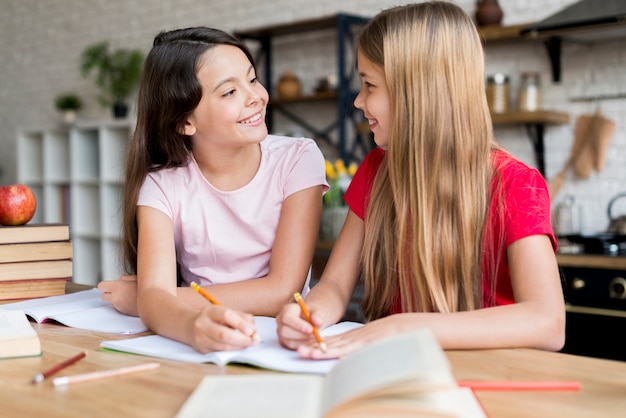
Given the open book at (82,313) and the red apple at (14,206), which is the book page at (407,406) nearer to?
the open book at (82,313)

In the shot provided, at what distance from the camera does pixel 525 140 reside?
3.52 meters

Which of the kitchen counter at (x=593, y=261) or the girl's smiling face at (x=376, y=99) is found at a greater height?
the girl's smiling face at (x=376, y=99)

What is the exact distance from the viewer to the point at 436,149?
1.42 m

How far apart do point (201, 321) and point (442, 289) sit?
477mm

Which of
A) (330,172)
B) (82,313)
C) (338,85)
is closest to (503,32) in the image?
Result: (338,85)

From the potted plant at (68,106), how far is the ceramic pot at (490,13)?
10.6 feet

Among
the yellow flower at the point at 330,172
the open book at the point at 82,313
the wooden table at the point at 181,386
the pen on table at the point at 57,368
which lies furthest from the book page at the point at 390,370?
the yellow flower at the point at 330,172

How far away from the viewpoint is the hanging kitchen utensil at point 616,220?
3.14m

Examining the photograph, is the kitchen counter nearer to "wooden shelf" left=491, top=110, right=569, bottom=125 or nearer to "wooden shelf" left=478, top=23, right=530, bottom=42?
"wooden shelf" left=491, top=110, right=569, bottom=125

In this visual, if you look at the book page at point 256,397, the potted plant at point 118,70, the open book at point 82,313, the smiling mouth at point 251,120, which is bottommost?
the open book at point 82,313

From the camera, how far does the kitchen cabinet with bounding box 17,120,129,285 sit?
203 inches

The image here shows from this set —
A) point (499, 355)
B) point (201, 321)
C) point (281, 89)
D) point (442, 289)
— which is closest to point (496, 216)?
point (442, 289)

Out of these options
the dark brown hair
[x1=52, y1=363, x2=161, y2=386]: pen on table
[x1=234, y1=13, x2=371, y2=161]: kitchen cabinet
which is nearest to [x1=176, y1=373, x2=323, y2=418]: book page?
[x1=52, y1=363, x2=161, y2=386]: pen on table

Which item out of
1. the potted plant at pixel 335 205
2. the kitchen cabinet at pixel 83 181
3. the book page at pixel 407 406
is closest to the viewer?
the book page at pixel 407 406
